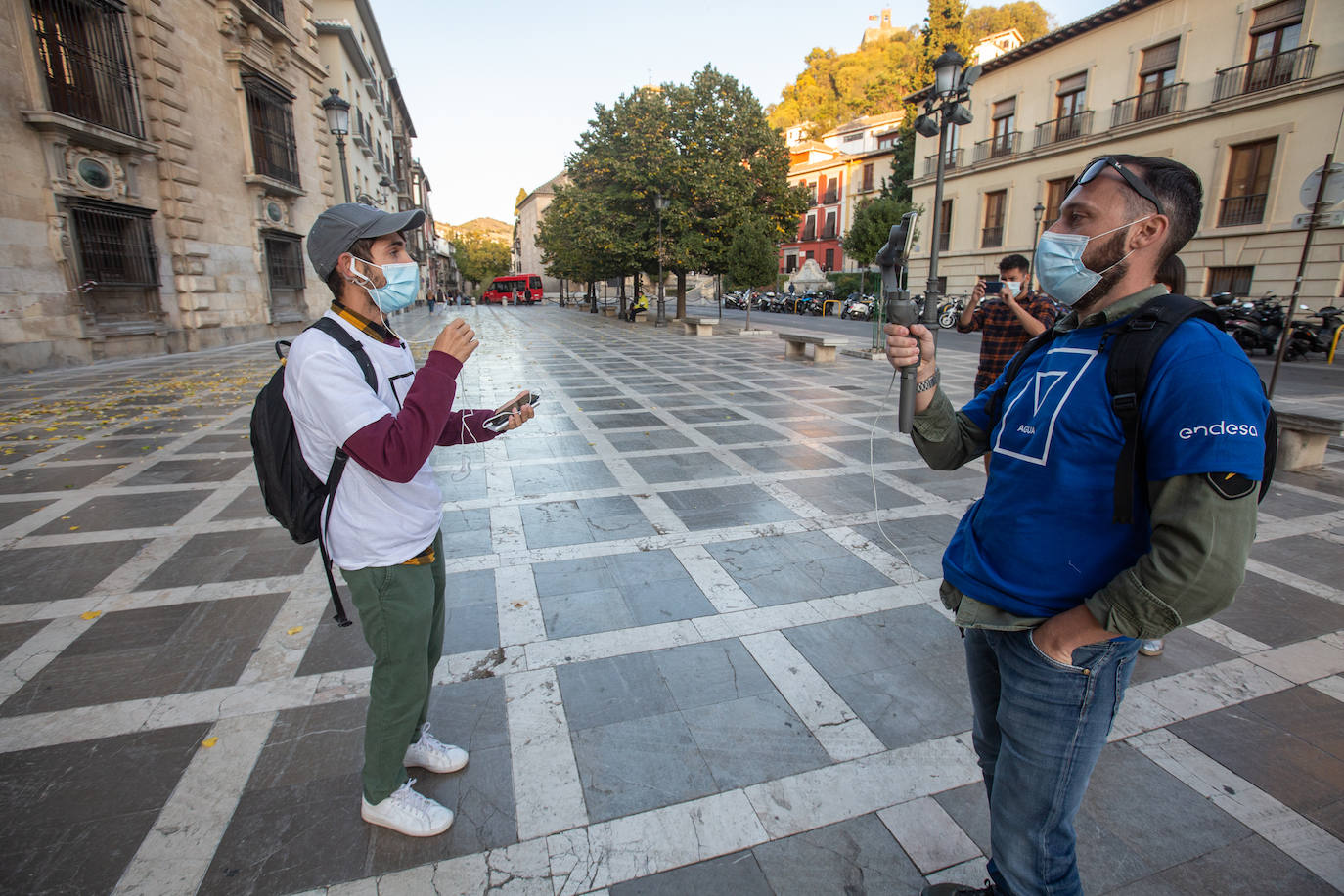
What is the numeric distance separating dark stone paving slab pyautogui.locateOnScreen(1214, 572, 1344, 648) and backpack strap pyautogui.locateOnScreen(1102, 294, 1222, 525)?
9.42ft

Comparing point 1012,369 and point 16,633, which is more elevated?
point 1012,369

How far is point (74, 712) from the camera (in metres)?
2.72

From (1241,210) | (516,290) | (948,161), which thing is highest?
(948,161)

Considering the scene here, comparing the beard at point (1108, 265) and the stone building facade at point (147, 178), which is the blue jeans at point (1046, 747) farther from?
the stone building facade at point (147, 178)

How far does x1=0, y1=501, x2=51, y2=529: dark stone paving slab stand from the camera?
4.80 meters

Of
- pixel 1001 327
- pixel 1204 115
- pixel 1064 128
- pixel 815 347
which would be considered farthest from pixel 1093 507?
pixel 1064 128

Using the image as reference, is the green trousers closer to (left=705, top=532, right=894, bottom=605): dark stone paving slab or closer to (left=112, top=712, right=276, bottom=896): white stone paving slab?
(left=112, top=712, right=276, bottom=896): white stone paving slab

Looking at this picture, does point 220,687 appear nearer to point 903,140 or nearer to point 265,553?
point 265,553

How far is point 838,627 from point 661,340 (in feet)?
55.4

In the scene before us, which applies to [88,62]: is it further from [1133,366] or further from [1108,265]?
[1133,366]

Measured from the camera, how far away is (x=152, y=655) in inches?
123

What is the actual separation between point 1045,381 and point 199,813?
294cm

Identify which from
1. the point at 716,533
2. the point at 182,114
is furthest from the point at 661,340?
the point at 716,533

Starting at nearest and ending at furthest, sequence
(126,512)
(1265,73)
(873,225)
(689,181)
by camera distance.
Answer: (126,512), (1265,73), (689,181), (873,225)
